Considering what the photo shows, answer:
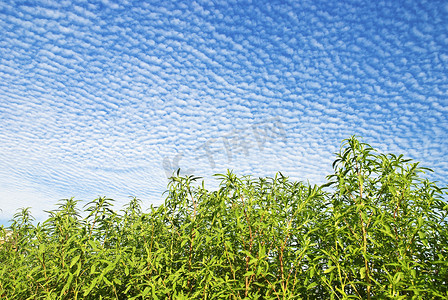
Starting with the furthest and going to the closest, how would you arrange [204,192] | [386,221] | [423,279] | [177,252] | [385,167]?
1. [204,192]
2. [177,252]
3. [385,167]
4. [386,221]
5. [423,279]

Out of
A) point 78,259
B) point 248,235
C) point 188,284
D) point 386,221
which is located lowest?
point 188,284

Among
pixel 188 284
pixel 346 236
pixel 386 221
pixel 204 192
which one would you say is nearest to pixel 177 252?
pixel 188 284

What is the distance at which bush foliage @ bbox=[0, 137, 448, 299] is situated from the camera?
6.14 ft

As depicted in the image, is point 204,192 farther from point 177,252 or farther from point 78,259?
point 78,259

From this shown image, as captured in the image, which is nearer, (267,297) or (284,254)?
(267,297)

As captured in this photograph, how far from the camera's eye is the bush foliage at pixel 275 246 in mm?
1870

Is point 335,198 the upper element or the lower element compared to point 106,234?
upper

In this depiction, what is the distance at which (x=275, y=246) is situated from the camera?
2.06m

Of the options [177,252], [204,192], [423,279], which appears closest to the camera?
[423,279]

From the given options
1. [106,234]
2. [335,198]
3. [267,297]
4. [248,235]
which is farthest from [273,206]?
[106,234]

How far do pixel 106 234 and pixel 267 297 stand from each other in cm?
144

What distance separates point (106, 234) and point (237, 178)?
Result: 1.21 m

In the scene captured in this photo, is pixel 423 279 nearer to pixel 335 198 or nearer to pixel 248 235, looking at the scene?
pixel 335 198

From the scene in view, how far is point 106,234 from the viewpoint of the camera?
256 centimetres
